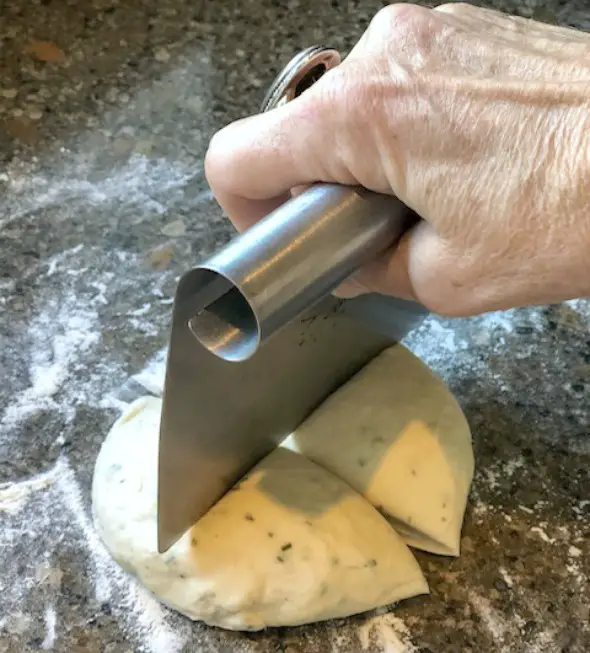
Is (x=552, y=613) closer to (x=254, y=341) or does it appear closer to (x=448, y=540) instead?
(x=448, y=540)

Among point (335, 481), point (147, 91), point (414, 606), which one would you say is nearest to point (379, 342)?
point (335, 481)

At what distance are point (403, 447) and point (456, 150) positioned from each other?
1.36 feet

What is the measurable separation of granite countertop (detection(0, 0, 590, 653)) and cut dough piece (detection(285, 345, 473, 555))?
0.14ft

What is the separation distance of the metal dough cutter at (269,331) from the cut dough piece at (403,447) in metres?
0.03

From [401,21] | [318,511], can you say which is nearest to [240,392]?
[318,511]

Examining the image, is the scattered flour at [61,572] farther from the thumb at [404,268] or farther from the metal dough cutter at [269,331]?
the thumb at [404,268]

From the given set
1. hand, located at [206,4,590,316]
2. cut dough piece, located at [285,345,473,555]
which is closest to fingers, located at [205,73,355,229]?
hand, located at [206,4,590,316]

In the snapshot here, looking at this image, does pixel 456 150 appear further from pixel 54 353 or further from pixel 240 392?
pixel 54 353

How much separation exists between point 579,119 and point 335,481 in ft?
1.58

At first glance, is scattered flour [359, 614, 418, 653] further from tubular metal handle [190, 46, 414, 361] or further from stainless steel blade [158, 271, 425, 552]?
tubular metal handle [190, 46, 414, 361]

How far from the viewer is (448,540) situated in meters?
0.91

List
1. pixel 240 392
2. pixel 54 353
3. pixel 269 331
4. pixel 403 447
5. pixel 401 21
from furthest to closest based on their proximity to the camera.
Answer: pixel 54 353
pixel 403 447
pixel 240 392
pixel 401 21
pixel 269 331

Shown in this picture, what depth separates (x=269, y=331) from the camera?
1.91ft

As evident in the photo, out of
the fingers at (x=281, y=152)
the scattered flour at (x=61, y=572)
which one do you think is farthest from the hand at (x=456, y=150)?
the scattered flour at (x=61, y=572)
